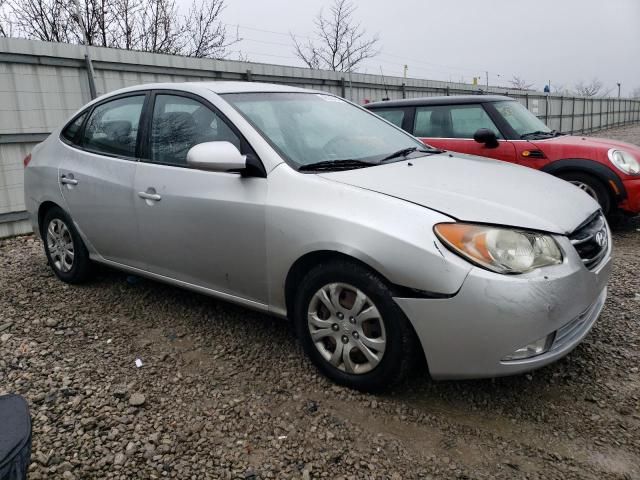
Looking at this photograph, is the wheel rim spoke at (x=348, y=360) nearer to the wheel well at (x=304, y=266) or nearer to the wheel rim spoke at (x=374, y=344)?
the wheel rim spoke at (x=374, y=344)

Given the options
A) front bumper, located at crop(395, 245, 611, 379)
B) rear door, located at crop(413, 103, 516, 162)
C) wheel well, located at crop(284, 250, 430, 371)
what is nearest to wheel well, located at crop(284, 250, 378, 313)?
wheel well, located at crop(284, 250, 430, 371)

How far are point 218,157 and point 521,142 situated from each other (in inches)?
162

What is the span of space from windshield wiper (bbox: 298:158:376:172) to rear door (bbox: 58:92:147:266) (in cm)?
128

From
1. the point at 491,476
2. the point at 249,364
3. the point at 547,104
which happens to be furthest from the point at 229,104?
the point at 547,104

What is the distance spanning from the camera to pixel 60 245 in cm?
411

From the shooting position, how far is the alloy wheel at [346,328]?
2398 millimetres

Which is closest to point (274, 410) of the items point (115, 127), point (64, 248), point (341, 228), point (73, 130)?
point (341, 228)

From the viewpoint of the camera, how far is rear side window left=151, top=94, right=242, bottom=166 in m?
3.03

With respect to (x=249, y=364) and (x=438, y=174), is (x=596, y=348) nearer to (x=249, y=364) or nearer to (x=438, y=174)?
(x=438, y=174)

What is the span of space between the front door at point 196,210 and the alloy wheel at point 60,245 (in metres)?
1.04

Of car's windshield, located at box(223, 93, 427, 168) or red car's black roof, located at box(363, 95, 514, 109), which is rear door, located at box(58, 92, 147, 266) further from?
red car's black roof, located at box(363, 95, 514, 109)

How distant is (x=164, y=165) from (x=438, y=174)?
1.66 meters

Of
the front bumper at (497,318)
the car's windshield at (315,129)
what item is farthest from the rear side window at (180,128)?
the front bumper at (497,318)

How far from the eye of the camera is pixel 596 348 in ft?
9.68
